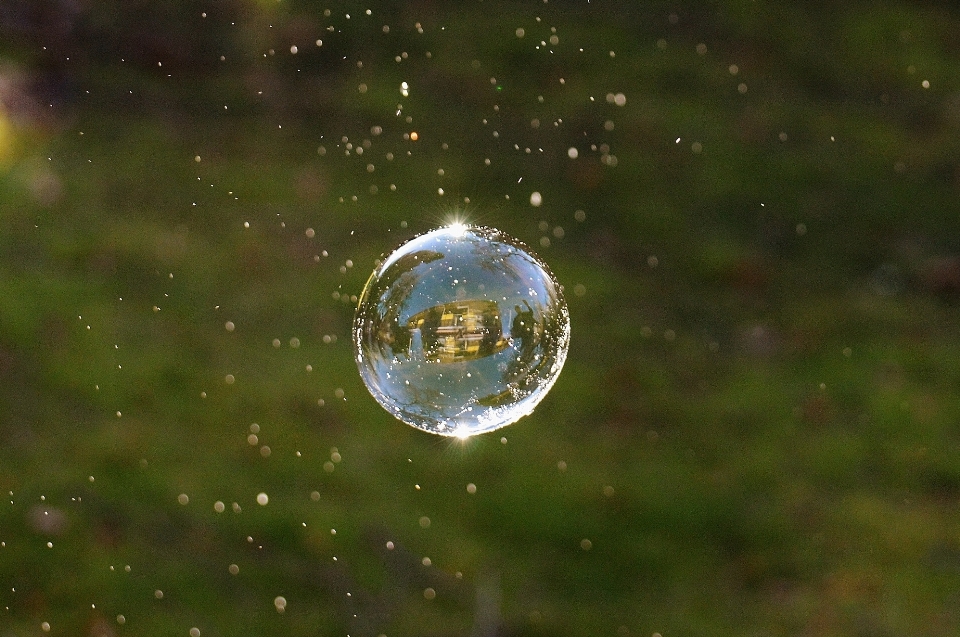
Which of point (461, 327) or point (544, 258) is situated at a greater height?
point (544, 258)

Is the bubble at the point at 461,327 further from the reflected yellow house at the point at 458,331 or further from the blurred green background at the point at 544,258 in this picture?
the blurred green background at the point at 544,258

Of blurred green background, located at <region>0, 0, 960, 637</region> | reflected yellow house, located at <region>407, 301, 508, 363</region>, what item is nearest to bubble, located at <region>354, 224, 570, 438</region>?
reflected yellow house, located at <region>407, 301, 508, 363</region>

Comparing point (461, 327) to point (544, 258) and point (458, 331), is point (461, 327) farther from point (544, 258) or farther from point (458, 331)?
point (544, 258)

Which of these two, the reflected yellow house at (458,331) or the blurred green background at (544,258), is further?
the blurred green background at (544,258)

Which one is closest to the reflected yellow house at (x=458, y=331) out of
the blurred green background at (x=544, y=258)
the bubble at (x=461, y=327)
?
the bubble at (x=461, y=327)

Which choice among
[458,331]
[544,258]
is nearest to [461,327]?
[458,331]

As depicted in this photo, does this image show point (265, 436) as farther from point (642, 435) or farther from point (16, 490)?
point (642, 435)

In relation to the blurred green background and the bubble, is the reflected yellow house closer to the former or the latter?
the bubble

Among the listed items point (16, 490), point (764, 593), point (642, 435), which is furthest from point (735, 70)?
point (16, 490)
